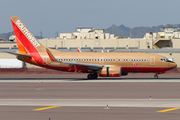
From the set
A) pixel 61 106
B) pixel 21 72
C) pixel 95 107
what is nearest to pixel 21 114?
pixel 61 106

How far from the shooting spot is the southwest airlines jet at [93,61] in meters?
44.5

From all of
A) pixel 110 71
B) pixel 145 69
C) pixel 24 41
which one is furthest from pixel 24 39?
pixel 145 69

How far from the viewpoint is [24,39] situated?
48.3m

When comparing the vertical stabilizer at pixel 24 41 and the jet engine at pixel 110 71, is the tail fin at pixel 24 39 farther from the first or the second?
the jet engine at pixel 110 71

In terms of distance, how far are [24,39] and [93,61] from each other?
12133mm

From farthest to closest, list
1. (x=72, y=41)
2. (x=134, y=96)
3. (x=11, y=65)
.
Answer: (x=72, y=41)
(x=11, y=65)
(x=134, y=96)

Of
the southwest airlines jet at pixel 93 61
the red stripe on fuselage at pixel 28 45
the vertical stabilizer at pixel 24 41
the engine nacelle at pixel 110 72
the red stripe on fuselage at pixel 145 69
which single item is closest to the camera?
the engine nacelle at pixel 110 72

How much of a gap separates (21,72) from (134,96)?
4315 cm

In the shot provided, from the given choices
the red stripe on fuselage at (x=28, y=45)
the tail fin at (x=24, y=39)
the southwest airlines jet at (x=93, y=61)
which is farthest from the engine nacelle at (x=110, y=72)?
the tail fin at (x=24, y=39)

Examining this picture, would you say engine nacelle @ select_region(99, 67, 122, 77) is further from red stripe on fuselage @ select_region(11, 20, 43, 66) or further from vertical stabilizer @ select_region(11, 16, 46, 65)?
vertical stabilizer @ select_region(11, 16, 46, 65)

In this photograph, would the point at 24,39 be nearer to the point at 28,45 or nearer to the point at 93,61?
the point at 28,45

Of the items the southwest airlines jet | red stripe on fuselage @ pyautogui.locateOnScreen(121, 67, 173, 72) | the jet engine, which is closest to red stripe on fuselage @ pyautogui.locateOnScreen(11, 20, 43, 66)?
the southwest airlines jet

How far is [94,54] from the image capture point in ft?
155

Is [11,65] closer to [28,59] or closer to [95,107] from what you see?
[28,59]
